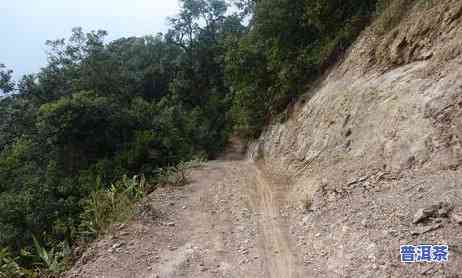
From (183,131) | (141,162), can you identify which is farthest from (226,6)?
(141,162)

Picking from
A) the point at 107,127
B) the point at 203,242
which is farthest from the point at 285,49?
the point at 203,242

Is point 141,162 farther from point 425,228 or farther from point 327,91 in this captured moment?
point 425,228

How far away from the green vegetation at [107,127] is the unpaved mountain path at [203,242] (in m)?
0.69

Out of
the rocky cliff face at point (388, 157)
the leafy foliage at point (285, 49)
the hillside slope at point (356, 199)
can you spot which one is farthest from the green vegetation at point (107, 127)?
the rocky cliff face at point (388, 157)

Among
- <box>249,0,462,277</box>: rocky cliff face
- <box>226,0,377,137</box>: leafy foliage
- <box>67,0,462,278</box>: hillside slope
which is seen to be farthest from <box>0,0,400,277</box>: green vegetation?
<box>249,0,462,277</box>: rocky cliff face

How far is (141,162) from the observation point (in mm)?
12109

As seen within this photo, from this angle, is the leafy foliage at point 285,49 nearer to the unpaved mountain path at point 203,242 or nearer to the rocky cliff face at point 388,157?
the rocky cliff face at point 388,157

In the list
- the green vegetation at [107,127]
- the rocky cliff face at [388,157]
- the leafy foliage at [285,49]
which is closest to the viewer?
the rocky cliff face at [388,157]

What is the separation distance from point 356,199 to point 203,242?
8.70 ft

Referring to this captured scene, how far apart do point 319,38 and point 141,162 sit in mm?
8487

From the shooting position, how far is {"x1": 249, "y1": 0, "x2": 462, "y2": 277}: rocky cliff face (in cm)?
381

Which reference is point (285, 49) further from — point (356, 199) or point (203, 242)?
point (203, 242)

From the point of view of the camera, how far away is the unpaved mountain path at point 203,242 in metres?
4.68

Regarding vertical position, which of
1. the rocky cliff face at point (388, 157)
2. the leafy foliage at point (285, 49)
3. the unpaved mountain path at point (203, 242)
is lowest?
the unpaved mountain path at point (203, 242)
